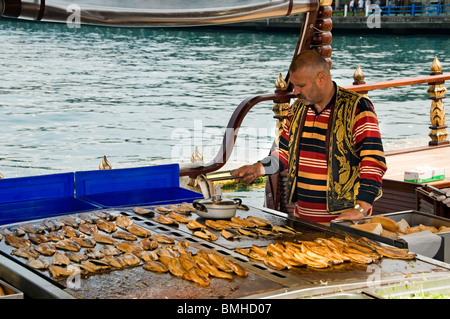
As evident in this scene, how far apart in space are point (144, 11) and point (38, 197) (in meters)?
1.19

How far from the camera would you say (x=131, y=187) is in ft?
13.0

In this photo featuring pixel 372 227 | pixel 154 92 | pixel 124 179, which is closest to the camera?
pixel 372 227

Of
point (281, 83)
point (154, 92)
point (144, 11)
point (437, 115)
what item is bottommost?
point (154, 92)

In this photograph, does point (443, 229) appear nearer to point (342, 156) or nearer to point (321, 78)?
point (342, 156)

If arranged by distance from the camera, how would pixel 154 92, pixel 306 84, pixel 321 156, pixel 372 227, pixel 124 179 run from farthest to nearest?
pixel 154 92 < pixel 124 179 < pixel 321 156 < pixel 306 84 < pixel 372 227

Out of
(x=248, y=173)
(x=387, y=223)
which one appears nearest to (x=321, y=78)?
(x=248, y=173)

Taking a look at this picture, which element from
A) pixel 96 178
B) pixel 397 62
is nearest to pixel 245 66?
pixel 397 62

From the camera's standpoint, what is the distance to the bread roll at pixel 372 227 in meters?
3.03

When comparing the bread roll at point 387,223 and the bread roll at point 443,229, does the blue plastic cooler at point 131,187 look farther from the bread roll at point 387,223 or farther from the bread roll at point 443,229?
the bread roll at point 443,229

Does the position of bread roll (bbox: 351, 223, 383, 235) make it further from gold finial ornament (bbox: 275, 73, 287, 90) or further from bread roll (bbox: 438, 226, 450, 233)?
gold finial ornament (bbox: 275, 73, 287, 90)

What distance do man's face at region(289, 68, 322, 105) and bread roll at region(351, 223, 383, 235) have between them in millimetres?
743

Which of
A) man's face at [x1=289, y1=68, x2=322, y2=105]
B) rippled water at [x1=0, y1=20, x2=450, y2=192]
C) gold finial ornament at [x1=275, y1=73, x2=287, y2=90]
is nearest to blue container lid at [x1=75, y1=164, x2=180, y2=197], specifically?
man's face at [x1=289, y1=68, x2=322, y2=105]

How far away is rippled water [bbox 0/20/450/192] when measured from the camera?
1648cm

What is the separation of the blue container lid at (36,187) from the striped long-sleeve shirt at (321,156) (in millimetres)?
1067
